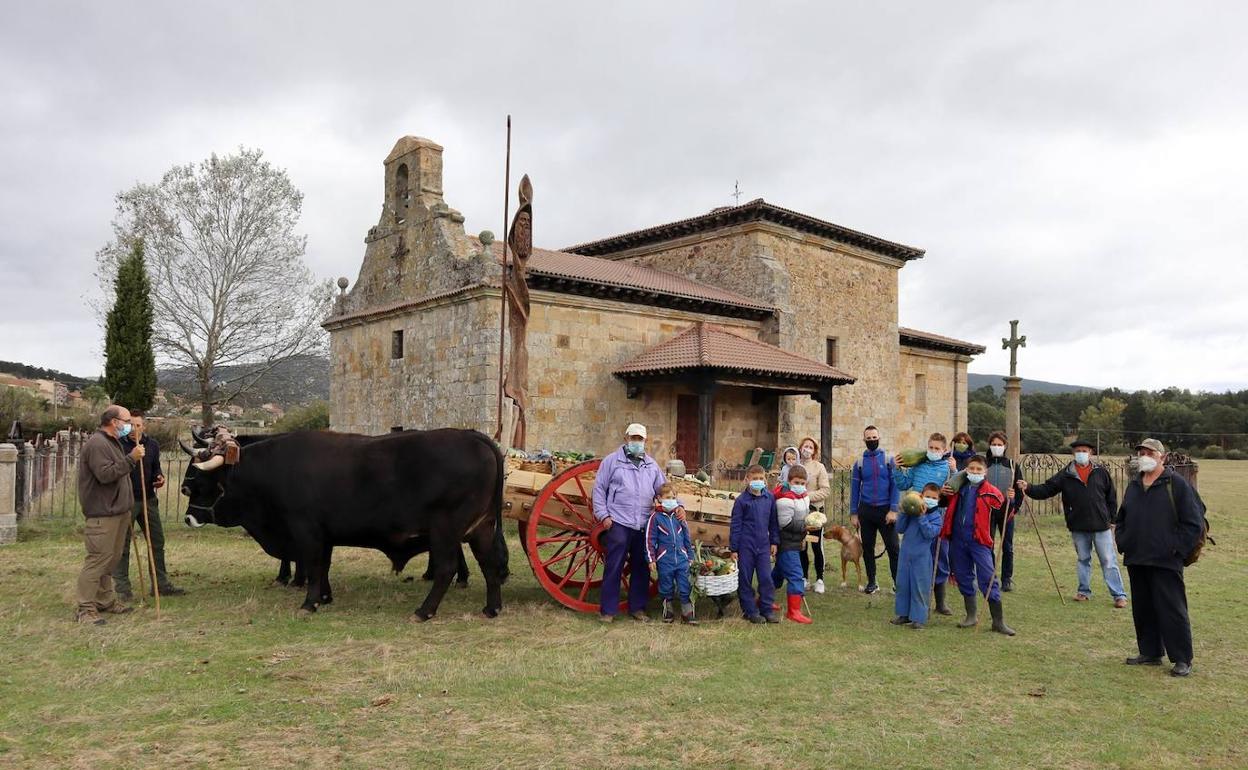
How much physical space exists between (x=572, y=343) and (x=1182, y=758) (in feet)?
44.5

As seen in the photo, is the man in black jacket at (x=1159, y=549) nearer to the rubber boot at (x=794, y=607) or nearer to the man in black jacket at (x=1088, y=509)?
the man in black jacket at (x=1088, y=509)

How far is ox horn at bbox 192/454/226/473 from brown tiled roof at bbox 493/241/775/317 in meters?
8.86

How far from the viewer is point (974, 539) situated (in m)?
6.88

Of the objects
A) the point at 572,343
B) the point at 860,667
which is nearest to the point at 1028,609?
the point at 860,667

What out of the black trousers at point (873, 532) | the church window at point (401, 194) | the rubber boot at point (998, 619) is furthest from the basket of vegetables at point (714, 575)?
the church window at point (401, 194)

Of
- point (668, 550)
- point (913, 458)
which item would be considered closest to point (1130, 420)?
point (913, 458)

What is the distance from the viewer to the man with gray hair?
261 inches

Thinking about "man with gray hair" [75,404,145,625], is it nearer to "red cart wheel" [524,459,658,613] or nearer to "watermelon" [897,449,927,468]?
"red cart wheel" [524,459,658,613]

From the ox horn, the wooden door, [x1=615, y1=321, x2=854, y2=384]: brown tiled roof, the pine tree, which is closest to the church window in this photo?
[x1=615, y1=321, x2=854, y2=384]: brown tiled roof

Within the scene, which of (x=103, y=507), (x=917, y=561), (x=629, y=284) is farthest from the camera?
(x=629, y=284)

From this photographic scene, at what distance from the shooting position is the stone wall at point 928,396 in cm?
2530

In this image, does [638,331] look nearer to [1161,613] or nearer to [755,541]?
[755,541]

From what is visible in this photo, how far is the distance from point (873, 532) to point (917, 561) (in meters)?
1.35

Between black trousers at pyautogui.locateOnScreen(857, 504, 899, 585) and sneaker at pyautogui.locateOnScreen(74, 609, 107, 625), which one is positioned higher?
black trousers at pyautogui.locateOnScreen(857, 504, 899, 585)
